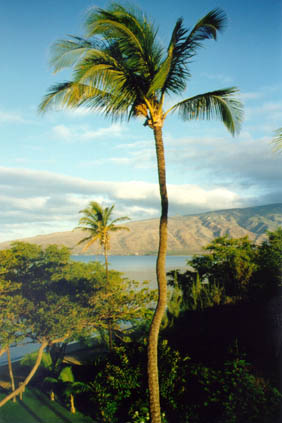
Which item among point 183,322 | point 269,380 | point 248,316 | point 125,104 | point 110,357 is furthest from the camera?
point 183,322

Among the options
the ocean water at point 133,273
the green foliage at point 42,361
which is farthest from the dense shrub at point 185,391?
the green foliage at point 42,361

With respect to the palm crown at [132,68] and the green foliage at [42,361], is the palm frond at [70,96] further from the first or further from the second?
the green foliage at [42,361]

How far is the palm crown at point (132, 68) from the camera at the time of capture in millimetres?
5805

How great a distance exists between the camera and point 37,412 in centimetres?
1859

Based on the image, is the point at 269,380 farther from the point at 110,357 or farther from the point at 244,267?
the point at 244,267

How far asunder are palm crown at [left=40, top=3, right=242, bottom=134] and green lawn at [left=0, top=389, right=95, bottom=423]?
1528 centimetres

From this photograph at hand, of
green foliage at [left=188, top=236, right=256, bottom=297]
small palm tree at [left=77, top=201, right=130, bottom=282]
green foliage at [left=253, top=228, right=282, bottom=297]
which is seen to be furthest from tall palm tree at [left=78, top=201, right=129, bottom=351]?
green foliage at [left=253, top=228, right=282, bottom=297]

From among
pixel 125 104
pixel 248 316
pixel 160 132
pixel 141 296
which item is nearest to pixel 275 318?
pixel 248 316

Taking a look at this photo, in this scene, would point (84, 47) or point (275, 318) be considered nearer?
point (84, 47)

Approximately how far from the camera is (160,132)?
22.4 ft

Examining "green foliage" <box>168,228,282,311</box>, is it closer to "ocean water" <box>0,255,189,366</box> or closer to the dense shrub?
"ocean water" <box>0,255,189,366</box>

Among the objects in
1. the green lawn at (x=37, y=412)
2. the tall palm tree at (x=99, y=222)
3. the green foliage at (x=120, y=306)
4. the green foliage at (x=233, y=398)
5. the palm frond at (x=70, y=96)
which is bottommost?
the green lawn at (x=37, y=412)

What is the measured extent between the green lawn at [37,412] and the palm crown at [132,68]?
15280 mm

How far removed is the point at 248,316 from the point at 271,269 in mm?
7386
